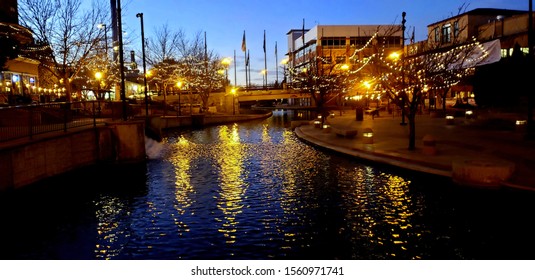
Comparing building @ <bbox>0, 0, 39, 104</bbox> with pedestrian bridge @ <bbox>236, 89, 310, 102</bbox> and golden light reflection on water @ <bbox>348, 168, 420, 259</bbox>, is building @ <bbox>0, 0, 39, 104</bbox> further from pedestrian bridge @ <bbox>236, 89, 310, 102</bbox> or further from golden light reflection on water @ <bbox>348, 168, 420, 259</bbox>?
pedestrian bridge @ <bbox>236, 89, 310, 102</bbox>

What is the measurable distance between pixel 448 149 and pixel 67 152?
1599cm

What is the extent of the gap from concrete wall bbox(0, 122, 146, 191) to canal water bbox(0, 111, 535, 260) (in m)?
0.52

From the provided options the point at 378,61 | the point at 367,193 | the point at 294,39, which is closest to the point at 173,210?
the point at 367,193

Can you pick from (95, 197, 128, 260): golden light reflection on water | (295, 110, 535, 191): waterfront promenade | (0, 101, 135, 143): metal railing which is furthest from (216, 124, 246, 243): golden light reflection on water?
(0, 101, 135, 143): metal railing

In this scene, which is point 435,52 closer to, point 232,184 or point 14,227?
point 232,184

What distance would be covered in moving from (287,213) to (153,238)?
3684 mm

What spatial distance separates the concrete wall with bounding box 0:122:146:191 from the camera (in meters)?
15.6

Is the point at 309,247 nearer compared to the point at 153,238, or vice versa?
the point at 309,247

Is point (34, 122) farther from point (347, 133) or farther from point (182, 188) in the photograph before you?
point (347, 133)

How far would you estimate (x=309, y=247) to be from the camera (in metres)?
10.1

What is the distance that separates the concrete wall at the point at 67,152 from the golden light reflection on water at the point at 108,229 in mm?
3163

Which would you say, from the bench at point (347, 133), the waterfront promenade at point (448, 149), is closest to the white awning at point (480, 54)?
the waterfront promenade at point (448, 149)

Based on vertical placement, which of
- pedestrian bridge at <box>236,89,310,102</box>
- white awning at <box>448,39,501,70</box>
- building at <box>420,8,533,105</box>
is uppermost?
building at <box>420,8,533,105</box>

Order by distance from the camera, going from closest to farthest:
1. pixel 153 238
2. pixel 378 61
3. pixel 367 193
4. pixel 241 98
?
pixel 153 238 → pixel 367 193 → pixel 378 61 → pixel 241 98
